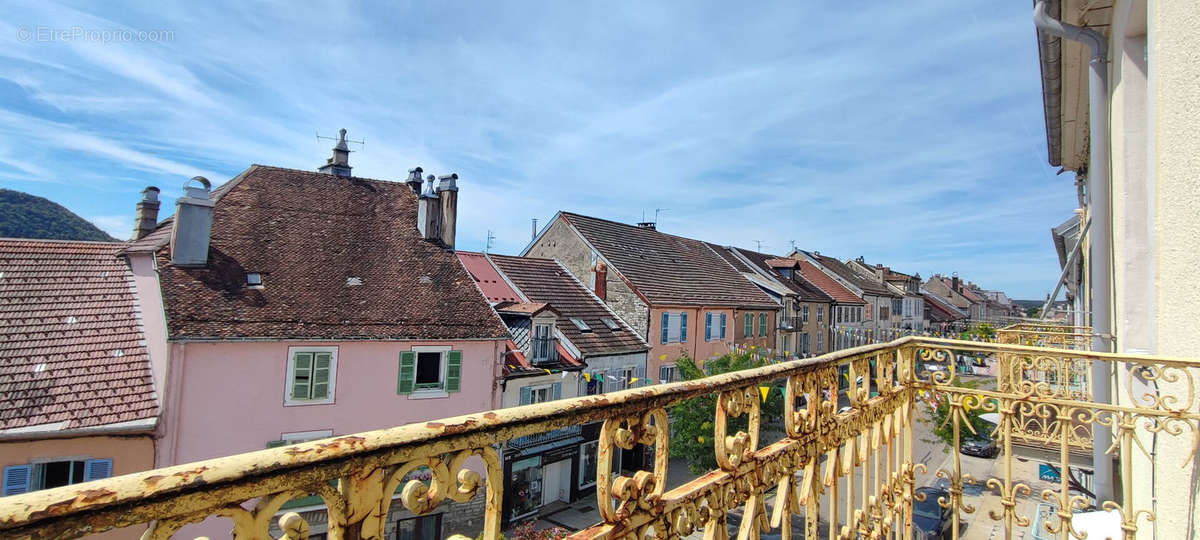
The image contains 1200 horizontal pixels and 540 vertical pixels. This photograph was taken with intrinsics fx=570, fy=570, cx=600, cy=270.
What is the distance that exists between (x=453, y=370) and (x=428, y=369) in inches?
25.8

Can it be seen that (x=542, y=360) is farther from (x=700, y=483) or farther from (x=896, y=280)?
(x=896, y=280)

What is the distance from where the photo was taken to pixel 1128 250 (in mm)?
4254

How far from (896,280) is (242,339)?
177ft

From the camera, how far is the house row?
38.5 ft

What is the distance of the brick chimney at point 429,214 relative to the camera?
18.5m

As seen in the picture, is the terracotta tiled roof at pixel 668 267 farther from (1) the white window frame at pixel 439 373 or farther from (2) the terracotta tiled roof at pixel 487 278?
(1) the white window frame at pixel 439 373

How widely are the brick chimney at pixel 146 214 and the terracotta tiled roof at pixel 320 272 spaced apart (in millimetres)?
1513

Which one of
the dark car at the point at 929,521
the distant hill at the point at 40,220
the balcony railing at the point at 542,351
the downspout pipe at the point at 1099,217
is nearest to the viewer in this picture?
the downspout pipe at the point at 1099,217

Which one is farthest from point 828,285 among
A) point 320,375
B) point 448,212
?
point 320,375

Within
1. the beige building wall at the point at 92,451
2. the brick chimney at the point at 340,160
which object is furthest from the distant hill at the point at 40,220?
the beige building wall at the point at 92,451

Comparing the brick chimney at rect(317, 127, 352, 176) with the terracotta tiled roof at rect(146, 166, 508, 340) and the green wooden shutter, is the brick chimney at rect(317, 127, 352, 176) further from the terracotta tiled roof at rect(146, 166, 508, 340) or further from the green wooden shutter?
the green wooden shutter

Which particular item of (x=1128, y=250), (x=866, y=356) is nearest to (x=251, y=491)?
(x=866, y=356)

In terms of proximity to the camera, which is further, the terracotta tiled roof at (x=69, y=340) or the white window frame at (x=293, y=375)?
the white window frame at (x=293, y=375)

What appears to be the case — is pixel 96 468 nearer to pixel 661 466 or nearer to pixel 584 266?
pixel 661 466
